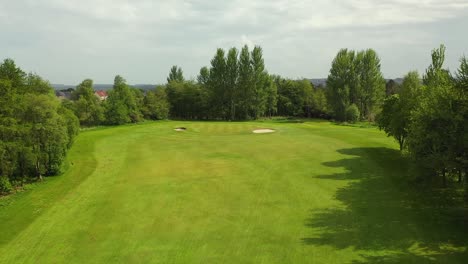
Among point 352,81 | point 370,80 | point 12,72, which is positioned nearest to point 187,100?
point 352,81

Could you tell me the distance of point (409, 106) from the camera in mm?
33531

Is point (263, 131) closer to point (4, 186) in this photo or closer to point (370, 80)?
point (4, 186)

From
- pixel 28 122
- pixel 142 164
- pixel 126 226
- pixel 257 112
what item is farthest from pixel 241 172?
pixel 257 112

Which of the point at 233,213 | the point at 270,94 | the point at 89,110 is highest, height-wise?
the point at 270,94

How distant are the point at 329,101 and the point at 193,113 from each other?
128 ft

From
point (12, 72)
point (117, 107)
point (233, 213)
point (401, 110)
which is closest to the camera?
point (233, 213)

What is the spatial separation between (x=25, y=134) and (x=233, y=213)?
64.4 ft

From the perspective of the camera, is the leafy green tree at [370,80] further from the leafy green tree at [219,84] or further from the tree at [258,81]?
the leafy green tree at [219,84]

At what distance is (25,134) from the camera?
2955 cm

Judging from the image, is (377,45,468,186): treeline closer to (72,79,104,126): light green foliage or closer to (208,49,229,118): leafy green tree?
(208,49,229,118): leafy green tree

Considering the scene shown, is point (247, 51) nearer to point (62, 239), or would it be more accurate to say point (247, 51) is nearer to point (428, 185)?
point (428, 185)

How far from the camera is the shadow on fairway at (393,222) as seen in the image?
16906 millimetres

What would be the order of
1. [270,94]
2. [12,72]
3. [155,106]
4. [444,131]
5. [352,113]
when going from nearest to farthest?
[444,131] → [12,72] → [352,113] → [155,106] → [270,94]

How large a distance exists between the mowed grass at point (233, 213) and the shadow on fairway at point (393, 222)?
0.20 feet
